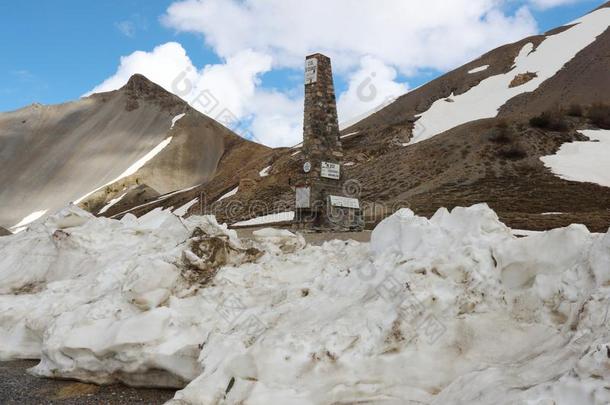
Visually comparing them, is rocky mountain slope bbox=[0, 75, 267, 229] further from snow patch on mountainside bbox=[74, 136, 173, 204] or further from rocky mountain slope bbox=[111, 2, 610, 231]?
rocky mountain slope bbox=[111, 2, 610, 231]

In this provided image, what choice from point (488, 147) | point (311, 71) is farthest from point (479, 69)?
point (311, 71)

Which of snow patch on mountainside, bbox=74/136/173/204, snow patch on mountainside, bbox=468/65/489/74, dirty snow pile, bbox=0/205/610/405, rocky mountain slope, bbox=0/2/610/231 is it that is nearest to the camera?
dirty snow pile, bbox=0/205/610/405

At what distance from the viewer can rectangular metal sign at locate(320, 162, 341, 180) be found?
782 inches

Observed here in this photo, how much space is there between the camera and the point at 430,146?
38719 millimetres

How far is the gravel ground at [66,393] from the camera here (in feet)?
26.4

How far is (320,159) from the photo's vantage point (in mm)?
19766

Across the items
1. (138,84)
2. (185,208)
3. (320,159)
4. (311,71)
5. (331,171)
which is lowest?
(331,171)

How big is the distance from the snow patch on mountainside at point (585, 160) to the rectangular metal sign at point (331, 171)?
14.9 meters

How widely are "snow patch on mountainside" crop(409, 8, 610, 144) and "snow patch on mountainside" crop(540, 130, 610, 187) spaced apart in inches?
665

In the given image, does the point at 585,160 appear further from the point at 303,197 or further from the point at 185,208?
the point at 185,208

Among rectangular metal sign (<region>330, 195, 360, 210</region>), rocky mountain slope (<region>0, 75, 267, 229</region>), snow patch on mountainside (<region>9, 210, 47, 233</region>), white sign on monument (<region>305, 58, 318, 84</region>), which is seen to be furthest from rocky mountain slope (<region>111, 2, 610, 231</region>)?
snow patch on mountainside (<region>9, 210, 47, 233</region>)

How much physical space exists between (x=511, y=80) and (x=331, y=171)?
5079 centimetres

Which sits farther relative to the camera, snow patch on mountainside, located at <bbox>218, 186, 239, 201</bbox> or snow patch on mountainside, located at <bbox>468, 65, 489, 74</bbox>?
snow patch on mountainside, located at <bbox>468, 65, 489, 74</bbox>

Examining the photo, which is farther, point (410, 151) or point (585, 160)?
point (410, 151)
